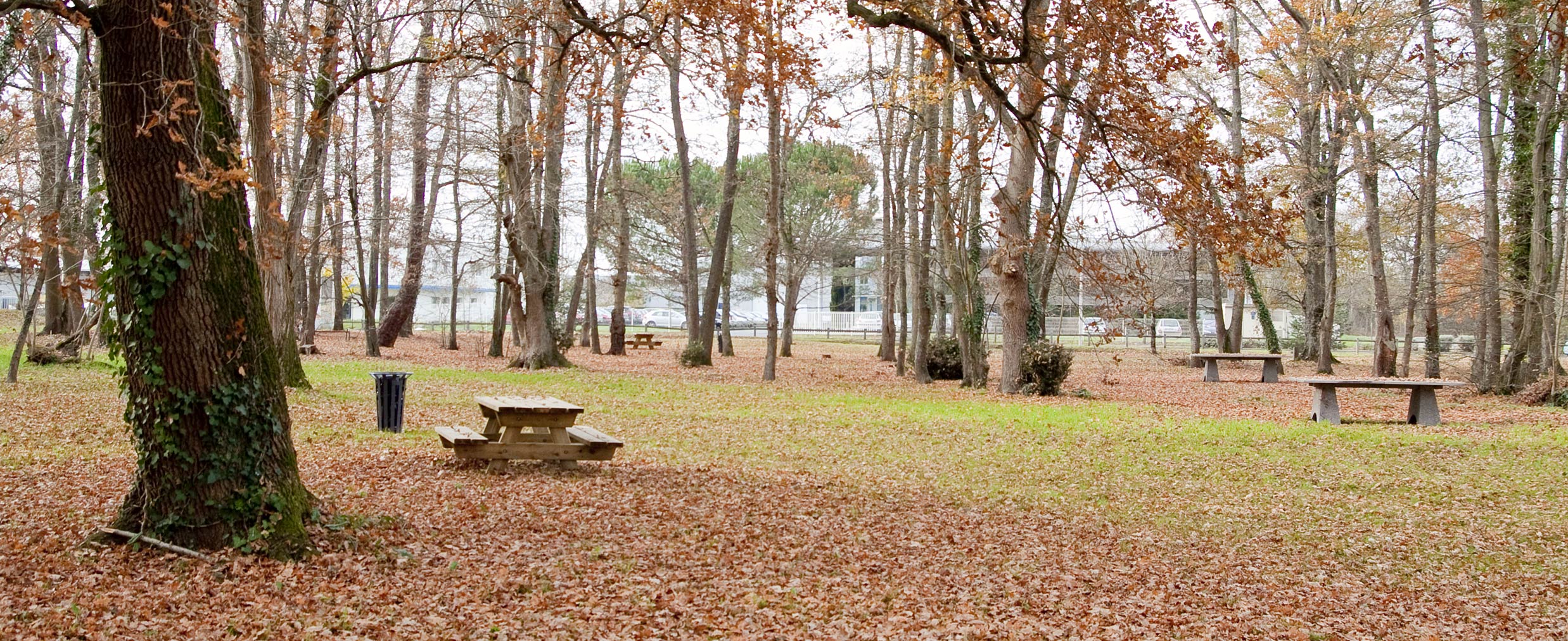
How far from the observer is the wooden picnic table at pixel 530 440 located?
8.13 m

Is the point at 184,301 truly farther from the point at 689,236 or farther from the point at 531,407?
the point at 689,236

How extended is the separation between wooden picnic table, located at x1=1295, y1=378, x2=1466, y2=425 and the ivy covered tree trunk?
38.7 ft

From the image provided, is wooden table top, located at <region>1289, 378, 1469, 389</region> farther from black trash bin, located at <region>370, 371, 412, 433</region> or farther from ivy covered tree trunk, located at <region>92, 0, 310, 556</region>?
ivy covered tree trunk, located at <region>92, 0, 310, 556</region>

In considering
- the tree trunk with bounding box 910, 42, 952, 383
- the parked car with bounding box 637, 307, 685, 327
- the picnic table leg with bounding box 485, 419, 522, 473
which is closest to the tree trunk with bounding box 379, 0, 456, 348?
the tree trunk with bounding box 910, 42, 952, 383

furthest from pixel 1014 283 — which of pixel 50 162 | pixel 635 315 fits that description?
pixel 635 315

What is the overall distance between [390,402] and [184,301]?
5.53m

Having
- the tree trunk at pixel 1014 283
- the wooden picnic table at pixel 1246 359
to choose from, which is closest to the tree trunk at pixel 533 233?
the tree trunk at pixel 1014 283

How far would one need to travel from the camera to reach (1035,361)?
1725 cm

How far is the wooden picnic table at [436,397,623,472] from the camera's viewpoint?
8133mm

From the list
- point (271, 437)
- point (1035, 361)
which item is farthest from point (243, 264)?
point (1035, 361)

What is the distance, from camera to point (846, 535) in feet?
22.1

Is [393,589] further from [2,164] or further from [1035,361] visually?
[2,164]

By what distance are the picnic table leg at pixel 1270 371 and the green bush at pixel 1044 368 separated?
269 inches

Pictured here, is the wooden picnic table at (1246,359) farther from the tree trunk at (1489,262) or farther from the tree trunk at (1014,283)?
the tree trunk at (1014,283)
